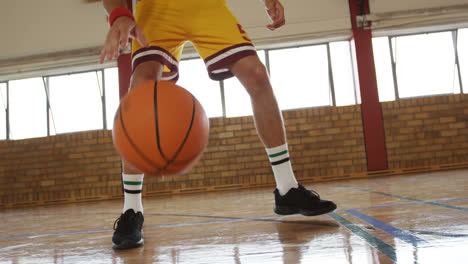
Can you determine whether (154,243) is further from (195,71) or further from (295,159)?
(195,71)

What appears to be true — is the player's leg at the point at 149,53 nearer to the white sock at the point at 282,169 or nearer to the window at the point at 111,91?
the white sock at the point at 282,169

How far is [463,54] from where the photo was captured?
21.2ft

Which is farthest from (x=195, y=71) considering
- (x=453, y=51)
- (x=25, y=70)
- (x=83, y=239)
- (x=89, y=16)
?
(x=83, y=239)

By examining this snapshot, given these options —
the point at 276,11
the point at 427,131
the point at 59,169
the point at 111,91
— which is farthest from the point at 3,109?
the point at 427,131

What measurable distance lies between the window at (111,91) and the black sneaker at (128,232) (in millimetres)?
5946

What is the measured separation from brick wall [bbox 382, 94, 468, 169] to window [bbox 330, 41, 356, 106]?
30.7 inches

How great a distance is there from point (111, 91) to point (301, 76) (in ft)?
12.7

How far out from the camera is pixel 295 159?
5.96 metres

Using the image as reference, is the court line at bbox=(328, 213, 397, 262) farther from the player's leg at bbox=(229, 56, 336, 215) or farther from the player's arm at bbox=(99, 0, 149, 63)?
the player's arm at bbox=(99, 0, 149, 63)

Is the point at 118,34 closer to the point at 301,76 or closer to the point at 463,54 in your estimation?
the point at 301,76

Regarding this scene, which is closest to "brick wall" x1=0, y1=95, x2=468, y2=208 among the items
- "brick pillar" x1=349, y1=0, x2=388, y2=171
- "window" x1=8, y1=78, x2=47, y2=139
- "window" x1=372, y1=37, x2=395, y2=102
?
"brick pillar" x1=349, y1=0, x2=388, y2=171

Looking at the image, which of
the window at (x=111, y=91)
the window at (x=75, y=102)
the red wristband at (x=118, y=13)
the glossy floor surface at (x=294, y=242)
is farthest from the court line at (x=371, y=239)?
the window at (x=75, y=102)

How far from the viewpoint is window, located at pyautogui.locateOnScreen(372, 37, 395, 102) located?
251 inches

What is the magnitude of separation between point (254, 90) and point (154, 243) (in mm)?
714
